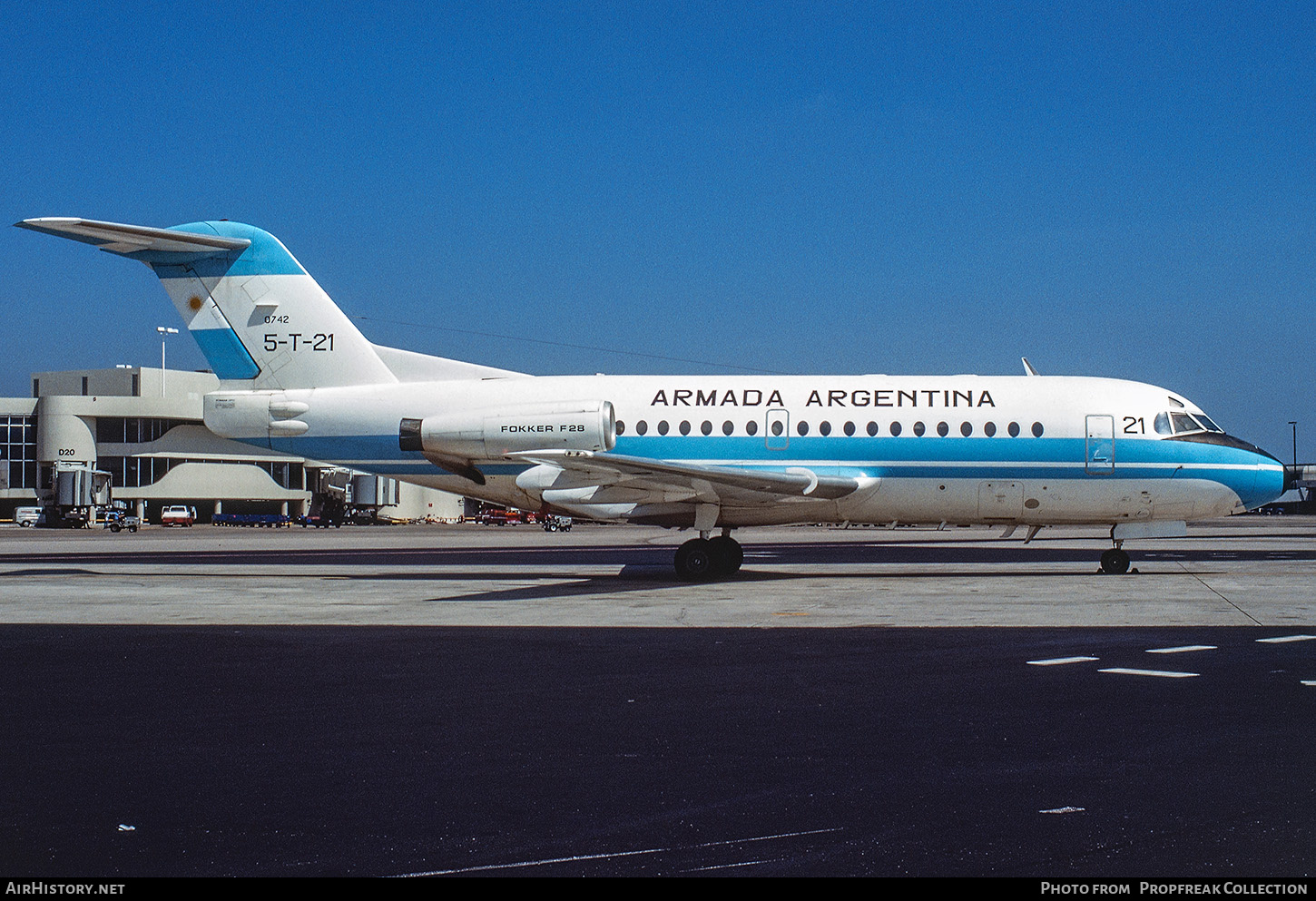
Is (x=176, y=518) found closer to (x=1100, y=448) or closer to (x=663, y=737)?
(x=1100, y=448)

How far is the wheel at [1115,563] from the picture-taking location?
23328 millimetres

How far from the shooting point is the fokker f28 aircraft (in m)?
22.5

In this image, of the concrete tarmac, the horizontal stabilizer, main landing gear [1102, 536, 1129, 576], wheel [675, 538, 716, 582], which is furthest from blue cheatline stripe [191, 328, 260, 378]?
main landing gear [1102, 536, 1129, 576]

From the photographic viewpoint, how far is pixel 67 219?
869 inches

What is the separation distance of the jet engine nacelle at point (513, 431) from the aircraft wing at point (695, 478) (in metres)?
0.59

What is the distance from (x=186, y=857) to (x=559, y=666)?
6.14 metres

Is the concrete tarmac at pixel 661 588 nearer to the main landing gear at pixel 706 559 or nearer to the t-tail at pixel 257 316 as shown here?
the main landing gear at pixel 706 559

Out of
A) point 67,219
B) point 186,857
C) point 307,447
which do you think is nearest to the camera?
point 186,857

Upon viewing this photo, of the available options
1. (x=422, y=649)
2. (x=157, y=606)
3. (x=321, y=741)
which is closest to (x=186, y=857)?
(x=321, y=741)

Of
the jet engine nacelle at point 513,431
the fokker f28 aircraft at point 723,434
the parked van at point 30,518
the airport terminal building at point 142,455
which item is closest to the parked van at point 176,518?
the parked van at point 30,518

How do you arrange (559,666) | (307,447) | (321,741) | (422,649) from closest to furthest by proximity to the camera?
Result: 1. (321,741)
2. (559,666)
3. (422,649)
4. (307,447)

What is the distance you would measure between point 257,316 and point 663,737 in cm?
1931

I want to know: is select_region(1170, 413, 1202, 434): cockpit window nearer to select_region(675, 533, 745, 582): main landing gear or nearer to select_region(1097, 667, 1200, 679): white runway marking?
select_region(675, 533, 745, 582): main landing gear
